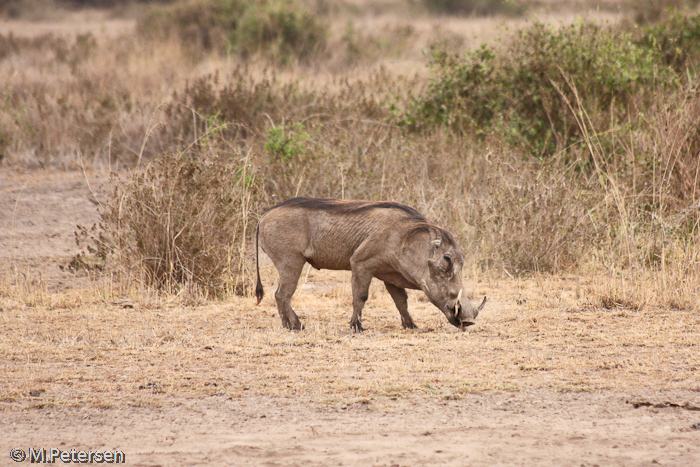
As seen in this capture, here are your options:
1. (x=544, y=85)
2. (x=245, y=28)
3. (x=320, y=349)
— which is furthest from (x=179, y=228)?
(x=245, y=28)

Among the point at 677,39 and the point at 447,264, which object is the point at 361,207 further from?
the point at 677,39

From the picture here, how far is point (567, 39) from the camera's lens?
10719 millimetres

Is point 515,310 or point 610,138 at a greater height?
point 610,138

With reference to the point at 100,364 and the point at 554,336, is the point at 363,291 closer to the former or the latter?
the point at 554,336

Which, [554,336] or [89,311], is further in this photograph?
[89,311]

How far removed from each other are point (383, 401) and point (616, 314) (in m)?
2.79

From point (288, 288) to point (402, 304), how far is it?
0.88m

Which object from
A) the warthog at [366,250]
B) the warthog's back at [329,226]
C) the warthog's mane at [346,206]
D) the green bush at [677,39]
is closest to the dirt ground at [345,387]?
the warthog at [366,250]

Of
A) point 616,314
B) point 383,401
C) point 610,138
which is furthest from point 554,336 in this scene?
point 610,138

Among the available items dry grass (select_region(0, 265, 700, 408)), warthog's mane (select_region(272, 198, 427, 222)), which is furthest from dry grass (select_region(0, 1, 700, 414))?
warthog's mane (select_region(272, 198, 427, 222))

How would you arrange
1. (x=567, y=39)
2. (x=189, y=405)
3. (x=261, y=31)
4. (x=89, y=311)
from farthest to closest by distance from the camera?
(x=261, y=31), (x=567, y=39), (x=89, y=311), (x=189, y=405)

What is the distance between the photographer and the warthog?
19.9ft

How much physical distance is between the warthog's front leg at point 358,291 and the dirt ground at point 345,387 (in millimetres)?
189

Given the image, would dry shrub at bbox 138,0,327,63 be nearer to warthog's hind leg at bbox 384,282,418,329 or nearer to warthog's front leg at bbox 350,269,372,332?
warthog's hind leg at bbox 384,282,418,329
